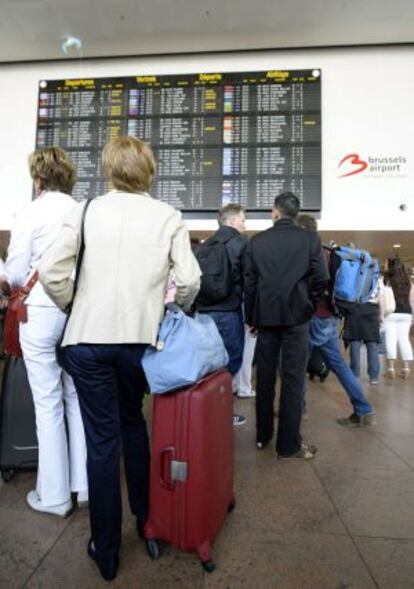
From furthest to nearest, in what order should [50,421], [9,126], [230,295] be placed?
[9,126] < [230,295] < [50,421]

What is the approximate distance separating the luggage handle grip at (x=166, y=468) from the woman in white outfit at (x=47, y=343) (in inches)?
26.8

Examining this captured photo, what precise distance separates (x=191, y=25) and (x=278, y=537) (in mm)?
5339

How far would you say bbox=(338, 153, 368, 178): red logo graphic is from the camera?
18.2 feet

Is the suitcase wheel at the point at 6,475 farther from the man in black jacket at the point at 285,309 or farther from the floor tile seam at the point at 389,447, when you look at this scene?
the floor tile seam at the point at 389,447

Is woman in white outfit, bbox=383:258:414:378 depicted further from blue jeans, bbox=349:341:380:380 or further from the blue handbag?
the blue handbag

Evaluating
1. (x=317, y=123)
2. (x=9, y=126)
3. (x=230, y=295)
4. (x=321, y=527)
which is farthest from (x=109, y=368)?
(x=9, y=126)

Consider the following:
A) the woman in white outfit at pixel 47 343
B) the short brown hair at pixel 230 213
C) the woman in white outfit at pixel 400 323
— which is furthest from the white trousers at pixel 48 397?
the woman in white outfit at pixel 400 323

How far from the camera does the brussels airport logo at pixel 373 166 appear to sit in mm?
5523

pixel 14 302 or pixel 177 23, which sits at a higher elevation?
pixel 177 23

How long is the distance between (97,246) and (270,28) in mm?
4776

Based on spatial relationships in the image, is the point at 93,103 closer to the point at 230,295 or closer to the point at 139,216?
the point at 230,295

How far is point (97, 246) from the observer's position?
1.54 meters

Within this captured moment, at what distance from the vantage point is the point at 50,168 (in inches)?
82.3

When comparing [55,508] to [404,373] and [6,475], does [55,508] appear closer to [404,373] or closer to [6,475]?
[6,475]
